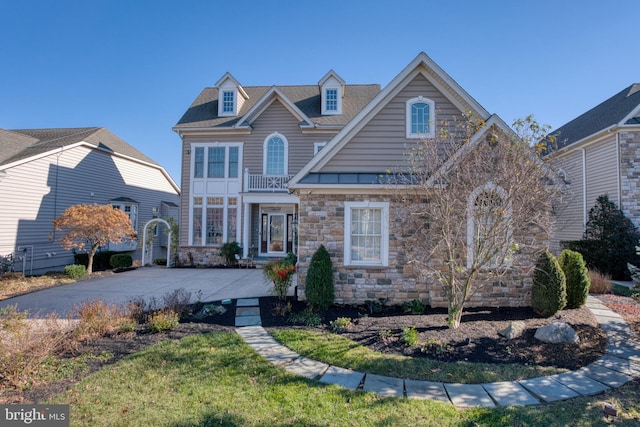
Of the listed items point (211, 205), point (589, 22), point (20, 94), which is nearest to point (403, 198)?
point (589, 22)

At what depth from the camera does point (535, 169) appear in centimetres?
606

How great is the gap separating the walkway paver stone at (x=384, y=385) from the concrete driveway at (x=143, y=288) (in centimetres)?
514

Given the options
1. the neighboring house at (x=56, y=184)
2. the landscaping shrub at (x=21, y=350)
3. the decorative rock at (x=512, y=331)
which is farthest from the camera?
the neighboring house at (x=56, y=184)

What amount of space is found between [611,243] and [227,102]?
62.6 feet

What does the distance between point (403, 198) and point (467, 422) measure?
5.05 m

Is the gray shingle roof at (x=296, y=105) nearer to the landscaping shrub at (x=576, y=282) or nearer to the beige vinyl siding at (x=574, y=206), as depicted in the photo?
the beige vinyl siding at (x=574, y=206)

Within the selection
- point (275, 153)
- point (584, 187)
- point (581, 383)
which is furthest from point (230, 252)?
point (584, 187)

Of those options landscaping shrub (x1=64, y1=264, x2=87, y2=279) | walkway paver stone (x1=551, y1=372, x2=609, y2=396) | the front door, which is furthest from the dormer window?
walkway paver stone (x1=551, y1=372, x2=609, y2=396)

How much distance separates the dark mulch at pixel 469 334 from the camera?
5.08 meters

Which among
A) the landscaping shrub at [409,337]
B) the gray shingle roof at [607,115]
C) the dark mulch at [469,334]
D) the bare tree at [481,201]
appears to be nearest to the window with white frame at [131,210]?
the dark mulch at [469,334]

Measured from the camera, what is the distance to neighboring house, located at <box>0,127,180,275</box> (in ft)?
46.2

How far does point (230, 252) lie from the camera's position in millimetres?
15047

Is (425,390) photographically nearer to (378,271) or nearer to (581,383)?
(581,383)

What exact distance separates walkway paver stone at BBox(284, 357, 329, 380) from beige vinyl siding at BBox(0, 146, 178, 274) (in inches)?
651
